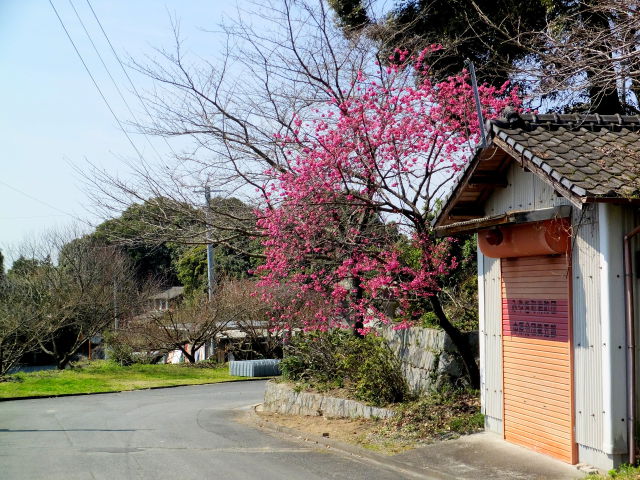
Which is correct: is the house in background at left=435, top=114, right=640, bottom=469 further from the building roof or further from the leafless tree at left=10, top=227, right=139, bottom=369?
the leafless tree at left=10, top=227, right=139, bottom=369

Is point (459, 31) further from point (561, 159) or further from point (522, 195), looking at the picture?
point (561, 159)

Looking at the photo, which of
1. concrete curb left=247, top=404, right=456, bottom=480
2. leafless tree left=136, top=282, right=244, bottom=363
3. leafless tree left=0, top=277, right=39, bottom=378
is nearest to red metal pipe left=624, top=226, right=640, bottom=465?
concrete curb left=247, top=404, right=456, bottom=480

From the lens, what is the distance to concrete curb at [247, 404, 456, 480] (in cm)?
923

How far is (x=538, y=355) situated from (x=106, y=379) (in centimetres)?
2283

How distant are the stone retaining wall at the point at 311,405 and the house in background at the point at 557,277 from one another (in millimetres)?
3154

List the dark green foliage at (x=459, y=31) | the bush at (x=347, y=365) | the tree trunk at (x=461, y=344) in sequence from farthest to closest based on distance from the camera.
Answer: the dark green foliage at (x=459, y=31)
the bush at (x=347, y=365)
the tree trunk at (x=461, y=344)

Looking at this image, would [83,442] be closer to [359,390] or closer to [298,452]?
[298,452]

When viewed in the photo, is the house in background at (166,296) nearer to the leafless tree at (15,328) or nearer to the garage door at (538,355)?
the leafless tree at (15,328)

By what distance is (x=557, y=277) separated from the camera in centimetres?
926

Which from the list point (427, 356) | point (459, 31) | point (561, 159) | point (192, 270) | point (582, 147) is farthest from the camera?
point (192, 270)

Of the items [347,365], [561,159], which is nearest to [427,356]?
[347,365]

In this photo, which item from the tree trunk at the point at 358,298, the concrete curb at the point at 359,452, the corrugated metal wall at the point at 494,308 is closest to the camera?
the concrete curb at the point at 359,452

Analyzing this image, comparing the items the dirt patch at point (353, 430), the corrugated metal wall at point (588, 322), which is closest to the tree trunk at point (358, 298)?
the dirt patch at point (353, 430)

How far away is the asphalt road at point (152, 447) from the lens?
32.5 ft
